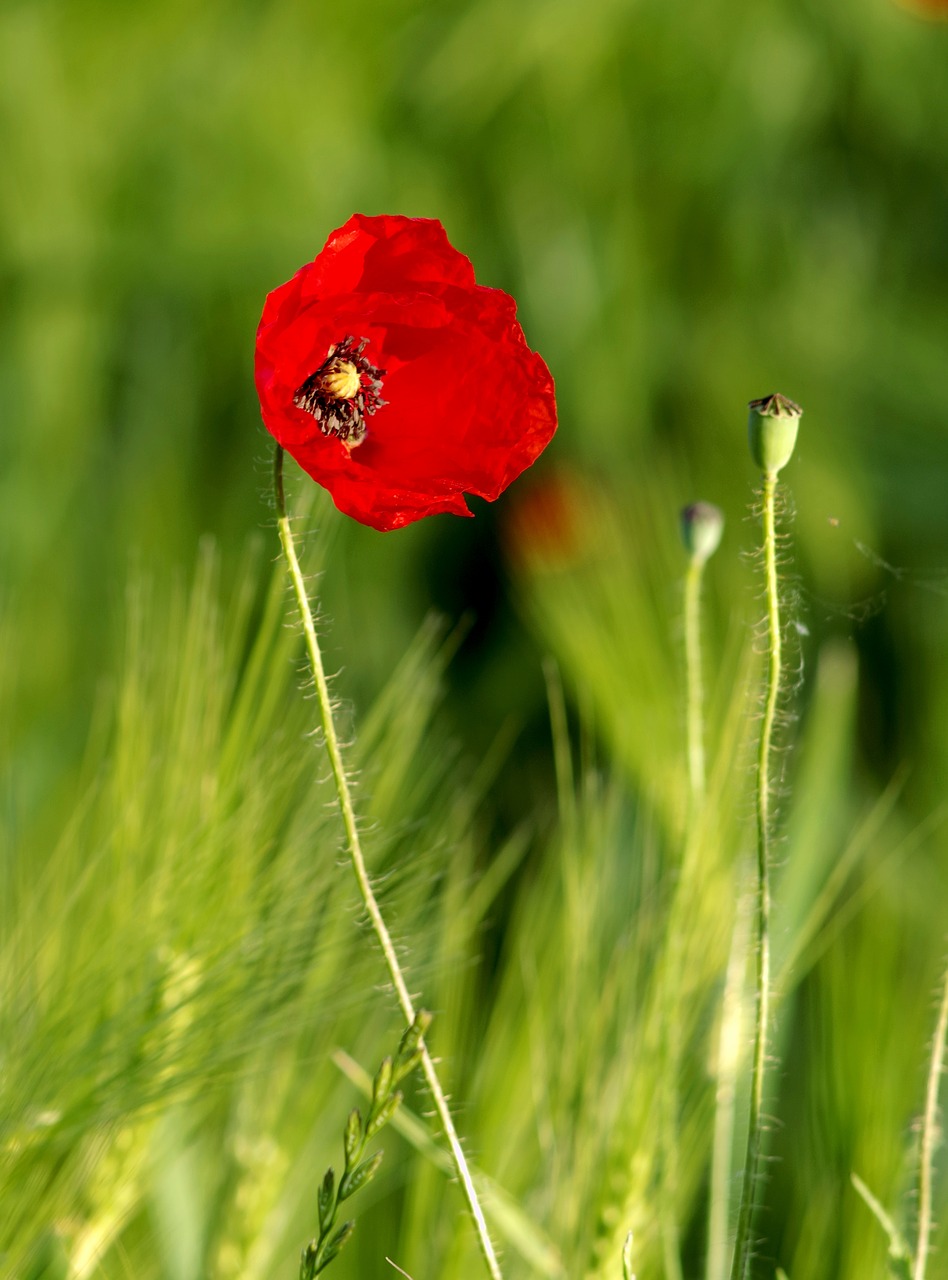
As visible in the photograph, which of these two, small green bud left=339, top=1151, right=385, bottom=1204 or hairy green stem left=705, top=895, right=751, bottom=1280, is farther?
hairy green stem left=705, top=895, right=751, bottom=1280

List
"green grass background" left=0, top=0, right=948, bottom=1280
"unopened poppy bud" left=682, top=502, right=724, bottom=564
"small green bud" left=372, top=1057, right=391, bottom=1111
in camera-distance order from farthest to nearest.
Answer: "green grass background" left=0, top=0, right=948, bottom=1280
"unopened poppy bud" left=682, top=502, right=724, bottom=564
"small green bud" left=372, top=1057, right=391, bottom=1111

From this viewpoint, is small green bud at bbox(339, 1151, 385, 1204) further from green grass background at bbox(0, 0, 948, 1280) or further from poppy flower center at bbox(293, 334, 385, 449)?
green grass background at bbox(0, 0, 948, 1280)

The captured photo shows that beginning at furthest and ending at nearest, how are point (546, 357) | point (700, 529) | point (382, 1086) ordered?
1. point (546, 357)
2. point (700, 529)
3. point (382, 1086)

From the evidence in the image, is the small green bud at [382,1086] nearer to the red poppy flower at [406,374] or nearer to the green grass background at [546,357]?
the red poppy flower at [406,374]

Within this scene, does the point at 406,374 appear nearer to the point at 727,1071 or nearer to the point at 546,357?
the point at 727,1071

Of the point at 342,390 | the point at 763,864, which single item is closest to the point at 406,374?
the point at 342,390

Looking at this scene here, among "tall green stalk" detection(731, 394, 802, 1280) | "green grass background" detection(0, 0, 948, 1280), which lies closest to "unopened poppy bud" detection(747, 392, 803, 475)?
"tall green stalk" detection(731, 394, 802, 1280)

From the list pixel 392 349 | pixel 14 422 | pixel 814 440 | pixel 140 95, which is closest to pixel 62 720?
pixel 14 422

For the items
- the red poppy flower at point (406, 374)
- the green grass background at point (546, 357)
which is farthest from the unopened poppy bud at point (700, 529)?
the green grass background at point (546, 357)
